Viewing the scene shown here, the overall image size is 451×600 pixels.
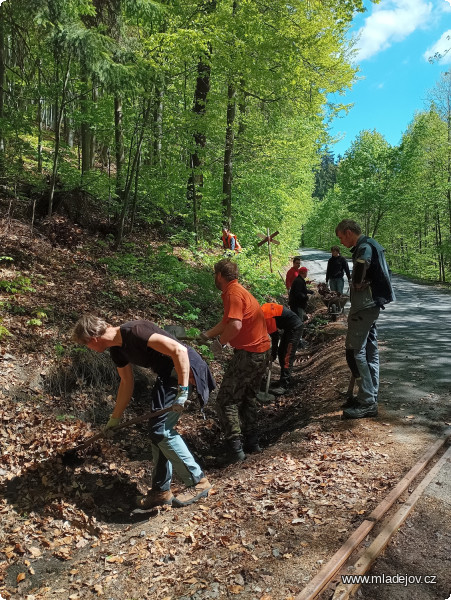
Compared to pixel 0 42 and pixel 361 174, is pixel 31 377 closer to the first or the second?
pixel 0 42

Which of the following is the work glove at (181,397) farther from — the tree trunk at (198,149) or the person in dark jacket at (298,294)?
the tree trunk at (198,149)

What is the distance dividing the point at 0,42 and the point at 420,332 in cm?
1302

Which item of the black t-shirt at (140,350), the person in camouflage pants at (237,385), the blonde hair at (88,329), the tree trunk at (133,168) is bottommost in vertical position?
the person in camouflage pants at (237,385)

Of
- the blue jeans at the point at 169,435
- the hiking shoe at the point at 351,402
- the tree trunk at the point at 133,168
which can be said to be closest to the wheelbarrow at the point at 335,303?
the tree trunk at the point at 133,168

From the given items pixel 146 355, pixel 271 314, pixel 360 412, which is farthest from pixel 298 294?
pixel 146 355

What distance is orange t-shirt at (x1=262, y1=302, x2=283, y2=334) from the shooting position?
6.23m

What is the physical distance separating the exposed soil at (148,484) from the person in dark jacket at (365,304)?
0.31 meters

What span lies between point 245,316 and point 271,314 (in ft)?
6.02

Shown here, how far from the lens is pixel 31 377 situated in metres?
5.40

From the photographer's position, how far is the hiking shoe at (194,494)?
3.81 m

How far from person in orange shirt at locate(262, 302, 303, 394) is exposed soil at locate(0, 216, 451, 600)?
0.39 meters

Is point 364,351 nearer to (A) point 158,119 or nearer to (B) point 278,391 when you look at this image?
(B) point 278,391

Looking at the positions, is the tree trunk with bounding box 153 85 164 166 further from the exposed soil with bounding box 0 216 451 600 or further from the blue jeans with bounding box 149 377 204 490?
the blue jeans with bounding box 149 377 204 490

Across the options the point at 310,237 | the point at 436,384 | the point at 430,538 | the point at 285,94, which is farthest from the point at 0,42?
the point at 310,237
